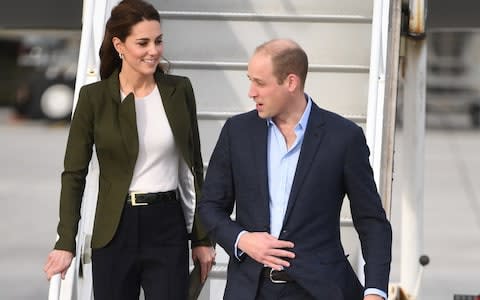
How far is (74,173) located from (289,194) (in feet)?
3.46

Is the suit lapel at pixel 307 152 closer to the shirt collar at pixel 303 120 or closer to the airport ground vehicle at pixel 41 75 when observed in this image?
the shirt collar at pixel 303 120

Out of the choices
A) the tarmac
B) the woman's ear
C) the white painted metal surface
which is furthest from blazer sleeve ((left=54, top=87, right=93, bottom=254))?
the tarmac

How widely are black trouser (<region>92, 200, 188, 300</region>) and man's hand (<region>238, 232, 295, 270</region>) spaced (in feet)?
2.63

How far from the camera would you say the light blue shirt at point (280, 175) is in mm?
3855

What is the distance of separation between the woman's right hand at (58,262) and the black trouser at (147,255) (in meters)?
0.12

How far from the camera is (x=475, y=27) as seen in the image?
9797mm

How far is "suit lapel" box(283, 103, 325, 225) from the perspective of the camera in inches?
151

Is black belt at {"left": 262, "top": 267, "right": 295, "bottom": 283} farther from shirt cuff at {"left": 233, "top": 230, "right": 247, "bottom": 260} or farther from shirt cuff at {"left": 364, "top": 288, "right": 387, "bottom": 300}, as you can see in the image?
shirt cuff at {"left": 364, "top": 288, "right": 387, "bottom": 300}

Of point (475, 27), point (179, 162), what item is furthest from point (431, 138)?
point (179, 162)

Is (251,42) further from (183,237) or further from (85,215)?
(183,237)

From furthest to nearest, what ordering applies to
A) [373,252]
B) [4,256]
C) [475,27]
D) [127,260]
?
1. [4,256]
2. [475,27]
3. [127,260]
4. [373,252]

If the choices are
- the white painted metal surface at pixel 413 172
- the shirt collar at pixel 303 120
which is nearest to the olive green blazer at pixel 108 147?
the shirt collar at pixel 303 120

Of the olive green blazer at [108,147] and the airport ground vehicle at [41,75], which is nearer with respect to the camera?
the olive green blazer at [108,147]

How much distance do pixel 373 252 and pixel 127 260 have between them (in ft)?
3.53
